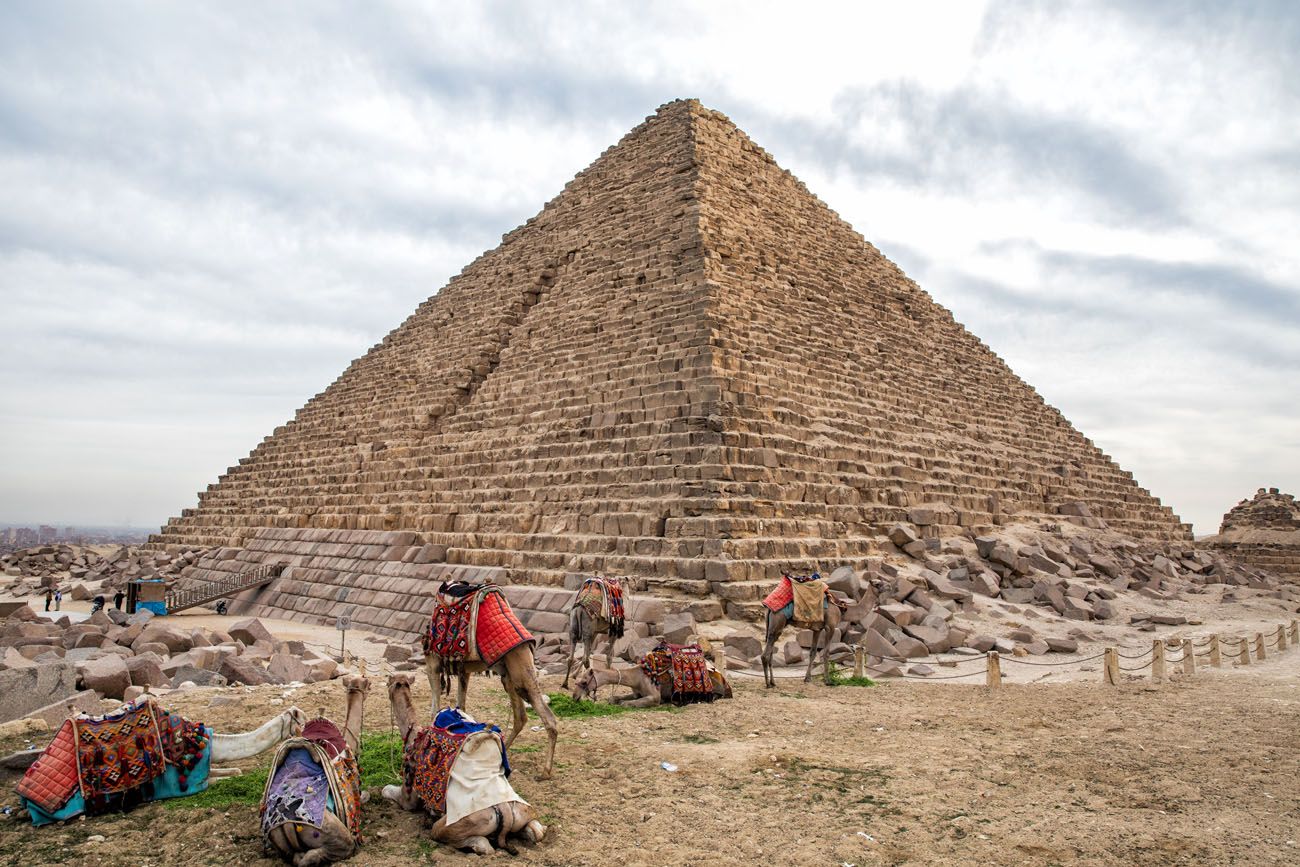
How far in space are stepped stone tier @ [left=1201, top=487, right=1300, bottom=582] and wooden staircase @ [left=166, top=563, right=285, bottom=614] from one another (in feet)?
82.5

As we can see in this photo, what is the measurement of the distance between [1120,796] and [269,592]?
50.5ft

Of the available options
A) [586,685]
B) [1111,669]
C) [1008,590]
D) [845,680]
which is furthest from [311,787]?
[1008,590]

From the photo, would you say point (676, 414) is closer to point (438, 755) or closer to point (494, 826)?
point (438, 755)

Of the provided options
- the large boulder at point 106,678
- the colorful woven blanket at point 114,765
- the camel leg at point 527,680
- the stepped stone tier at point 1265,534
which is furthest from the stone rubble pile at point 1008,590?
the stepped stone tier at point 1265,534

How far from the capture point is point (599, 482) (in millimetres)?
12125

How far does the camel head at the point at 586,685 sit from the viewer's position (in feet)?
22.0

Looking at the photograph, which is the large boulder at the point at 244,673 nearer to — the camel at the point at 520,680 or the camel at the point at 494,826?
the camel at the point at 520,680

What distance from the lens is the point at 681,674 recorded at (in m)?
6.76

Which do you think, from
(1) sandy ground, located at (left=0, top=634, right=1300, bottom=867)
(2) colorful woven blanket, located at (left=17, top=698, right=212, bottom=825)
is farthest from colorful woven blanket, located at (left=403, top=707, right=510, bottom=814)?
(2) colorful woven blanket, located at (left=17, top=698, right=212, bottom=825)

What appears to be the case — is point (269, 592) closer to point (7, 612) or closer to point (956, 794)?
point (7, 612)

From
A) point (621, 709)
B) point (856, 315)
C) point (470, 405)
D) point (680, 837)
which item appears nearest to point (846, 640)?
point (621, 709)

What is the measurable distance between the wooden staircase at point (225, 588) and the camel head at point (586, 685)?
38.1 ft

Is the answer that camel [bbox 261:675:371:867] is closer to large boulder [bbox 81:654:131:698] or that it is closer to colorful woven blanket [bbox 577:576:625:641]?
large boulder [bbox 81:654:131:698]

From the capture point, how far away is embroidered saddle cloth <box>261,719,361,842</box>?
346 centimetres
